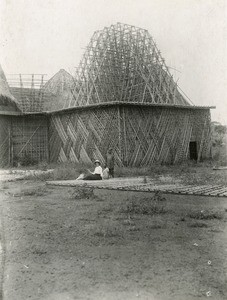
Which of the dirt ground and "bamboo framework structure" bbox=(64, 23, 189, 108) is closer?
the dirt ground

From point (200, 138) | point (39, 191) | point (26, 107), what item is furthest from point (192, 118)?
point (39, 191)

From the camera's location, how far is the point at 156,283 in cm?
348

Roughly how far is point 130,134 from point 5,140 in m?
8.44

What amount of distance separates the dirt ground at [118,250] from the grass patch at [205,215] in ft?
0.05

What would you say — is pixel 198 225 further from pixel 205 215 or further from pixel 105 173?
pixel 105 173

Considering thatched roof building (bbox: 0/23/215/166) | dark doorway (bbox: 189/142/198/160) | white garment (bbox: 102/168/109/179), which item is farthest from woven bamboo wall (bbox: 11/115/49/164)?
white garment (bbox: 102/168/109/179)

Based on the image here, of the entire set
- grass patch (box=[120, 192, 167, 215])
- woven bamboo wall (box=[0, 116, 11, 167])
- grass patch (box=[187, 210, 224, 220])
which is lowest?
woven bamboo wall (box=[0, 116, 11, 167])

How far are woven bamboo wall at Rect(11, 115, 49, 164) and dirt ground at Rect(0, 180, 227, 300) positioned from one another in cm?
1480

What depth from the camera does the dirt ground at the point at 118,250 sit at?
3.45 metres

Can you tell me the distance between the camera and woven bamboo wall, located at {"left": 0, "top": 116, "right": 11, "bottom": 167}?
21.7 meters

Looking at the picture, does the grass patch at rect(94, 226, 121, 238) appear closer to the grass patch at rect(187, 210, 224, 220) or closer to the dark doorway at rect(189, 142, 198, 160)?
the grass patch at rect(187, 210, 224, 220)

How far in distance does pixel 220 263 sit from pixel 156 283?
869 millimetres

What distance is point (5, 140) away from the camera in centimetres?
2188

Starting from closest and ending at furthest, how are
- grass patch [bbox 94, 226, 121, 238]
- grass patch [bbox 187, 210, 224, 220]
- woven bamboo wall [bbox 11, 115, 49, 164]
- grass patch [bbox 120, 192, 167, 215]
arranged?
1. grass patch [bbox 94, 226, 121, 238]
2. grass patch [bbox 187, 210, 224, 220]
3. grass patch [bbox 120, 192, 167, 215]
4. woven bamboo wall [bbox 11, 115, 49, 164]
